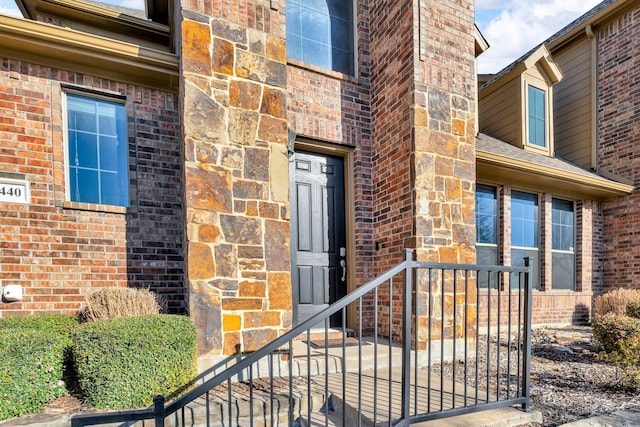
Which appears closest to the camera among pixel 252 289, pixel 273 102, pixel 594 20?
pixel 252 289

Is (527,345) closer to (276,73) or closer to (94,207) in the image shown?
(276,73)

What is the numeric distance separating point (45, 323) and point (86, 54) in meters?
2.64

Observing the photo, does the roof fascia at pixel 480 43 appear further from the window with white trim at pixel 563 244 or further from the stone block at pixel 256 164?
the stone block at pixel 256 164

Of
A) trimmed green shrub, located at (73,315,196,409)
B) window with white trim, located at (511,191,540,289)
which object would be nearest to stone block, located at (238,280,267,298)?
trimmed green shrub, located at (73,315,196,409)

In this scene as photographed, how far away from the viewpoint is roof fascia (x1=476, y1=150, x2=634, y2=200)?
5.54 meters

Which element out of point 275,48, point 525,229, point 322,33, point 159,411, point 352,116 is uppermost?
point 322,33

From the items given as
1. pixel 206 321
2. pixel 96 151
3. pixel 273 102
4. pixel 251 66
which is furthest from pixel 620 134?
pixel 96 151

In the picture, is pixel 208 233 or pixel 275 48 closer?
pixel 208 233

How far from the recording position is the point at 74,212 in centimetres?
358

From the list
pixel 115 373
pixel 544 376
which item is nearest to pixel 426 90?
pixel 544 376

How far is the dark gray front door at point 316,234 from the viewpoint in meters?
4.29

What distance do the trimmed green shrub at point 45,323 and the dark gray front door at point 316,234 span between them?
7.41 ft

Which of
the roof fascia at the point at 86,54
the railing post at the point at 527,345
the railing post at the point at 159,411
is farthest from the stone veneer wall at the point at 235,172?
the railing post at the point at 527,345

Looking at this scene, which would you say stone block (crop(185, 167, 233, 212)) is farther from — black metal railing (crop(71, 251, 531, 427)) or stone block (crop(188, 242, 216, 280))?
black metal railing (crop(71, 251, 531, 427))
